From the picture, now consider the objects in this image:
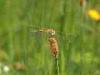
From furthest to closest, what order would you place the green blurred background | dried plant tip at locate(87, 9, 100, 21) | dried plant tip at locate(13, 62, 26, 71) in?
dried plant tip at locate(87, 9, 100, 21) < dried plant tip at locate(13, 62, 26, 71) < the green blurred background

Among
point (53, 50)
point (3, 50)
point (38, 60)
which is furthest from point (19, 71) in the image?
point (53, 50)

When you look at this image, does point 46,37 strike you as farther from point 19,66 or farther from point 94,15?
point 94,15

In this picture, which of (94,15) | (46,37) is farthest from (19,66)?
(94,15)

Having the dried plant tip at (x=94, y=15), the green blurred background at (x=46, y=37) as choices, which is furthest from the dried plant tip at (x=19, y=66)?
the dried plant tip at (x=94, y=15)

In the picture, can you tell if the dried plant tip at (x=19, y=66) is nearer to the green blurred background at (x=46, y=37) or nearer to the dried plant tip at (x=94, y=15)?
the green blurred background at (x=46, y=37)

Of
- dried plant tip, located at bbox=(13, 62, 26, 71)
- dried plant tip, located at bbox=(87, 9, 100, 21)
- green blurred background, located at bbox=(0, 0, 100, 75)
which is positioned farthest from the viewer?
dried plant tip, located at bbox=(87, 9, 100, 21)

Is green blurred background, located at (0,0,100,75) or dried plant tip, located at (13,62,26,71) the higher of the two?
green blurred background, located at (0,0,100,75)

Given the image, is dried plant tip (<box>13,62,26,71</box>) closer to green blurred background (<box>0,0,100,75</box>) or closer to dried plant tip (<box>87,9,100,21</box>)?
green blurred background (<box>0,0,100,75</box>)

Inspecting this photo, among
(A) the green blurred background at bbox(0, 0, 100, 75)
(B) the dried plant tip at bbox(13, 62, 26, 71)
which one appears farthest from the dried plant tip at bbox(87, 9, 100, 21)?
(B) the dried plant tip at bbox(13, 62, 26, 71)
